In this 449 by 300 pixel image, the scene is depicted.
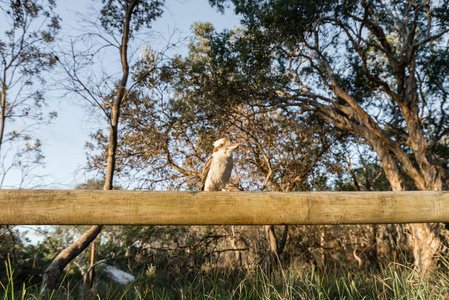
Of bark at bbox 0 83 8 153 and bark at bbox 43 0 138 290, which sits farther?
bark at bbox 0 83 8 153

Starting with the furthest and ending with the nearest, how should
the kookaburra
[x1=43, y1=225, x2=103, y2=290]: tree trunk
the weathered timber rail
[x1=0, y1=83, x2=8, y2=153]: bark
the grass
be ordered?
[x1=0, y1=83, x2=8, y2=153]: bark < [x1=43, y1=225, x2=103, y2=290]: tree trunk < the kookaburra < the grass < the weathered timber rail

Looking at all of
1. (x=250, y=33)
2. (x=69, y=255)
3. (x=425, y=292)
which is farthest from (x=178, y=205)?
(x=250, y=33)

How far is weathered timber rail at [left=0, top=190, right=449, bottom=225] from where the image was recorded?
1.97 m

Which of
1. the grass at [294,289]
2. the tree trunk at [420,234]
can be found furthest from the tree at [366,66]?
the grass at [294,289]

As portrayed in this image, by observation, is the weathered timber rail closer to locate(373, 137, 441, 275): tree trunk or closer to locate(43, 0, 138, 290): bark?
locate(43, 0, 138, 290): bark

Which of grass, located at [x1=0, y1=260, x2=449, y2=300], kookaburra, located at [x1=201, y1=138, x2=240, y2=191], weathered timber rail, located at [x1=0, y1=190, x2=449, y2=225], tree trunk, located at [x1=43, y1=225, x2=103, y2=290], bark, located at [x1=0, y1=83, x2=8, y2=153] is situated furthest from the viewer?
bark, located at [x1=0, y1=83, x2=8, y2=153]

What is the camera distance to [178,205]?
2.04 meters

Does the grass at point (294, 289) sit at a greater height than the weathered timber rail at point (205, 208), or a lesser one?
lesser

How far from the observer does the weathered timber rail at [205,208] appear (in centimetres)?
197

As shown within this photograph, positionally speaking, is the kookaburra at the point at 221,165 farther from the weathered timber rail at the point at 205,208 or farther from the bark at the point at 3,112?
the bark at the point at 3,112

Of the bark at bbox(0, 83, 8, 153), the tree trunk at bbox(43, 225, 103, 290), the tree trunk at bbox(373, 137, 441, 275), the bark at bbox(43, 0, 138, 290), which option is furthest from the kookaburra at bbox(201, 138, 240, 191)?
the bark at bbox(0, 83, 8, 153)

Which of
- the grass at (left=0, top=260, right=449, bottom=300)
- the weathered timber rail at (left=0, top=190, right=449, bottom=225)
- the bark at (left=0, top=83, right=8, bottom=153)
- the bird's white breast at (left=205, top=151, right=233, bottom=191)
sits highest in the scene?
the bark at (left=0, top=83, right=8, bottom=153)

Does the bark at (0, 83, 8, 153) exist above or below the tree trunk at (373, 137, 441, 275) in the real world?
above

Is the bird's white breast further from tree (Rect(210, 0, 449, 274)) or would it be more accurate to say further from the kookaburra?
tree (Rect(210, 0, 449, 274))
